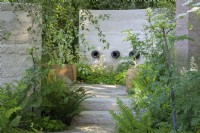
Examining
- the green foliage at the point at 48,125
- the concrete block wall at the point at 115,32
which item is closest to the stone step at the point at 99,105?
the green foliage at the point at 48,125

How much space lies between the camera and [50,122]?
506 centimetres

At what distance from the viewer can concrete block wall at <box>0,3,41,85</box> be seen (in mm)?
5098

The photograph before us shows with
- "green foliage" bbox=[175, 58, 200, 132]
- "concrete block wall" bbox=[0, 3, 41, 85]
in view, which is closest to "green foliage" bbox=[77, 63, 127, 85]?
Answer: "concrete block wall" bbox=[0, 3, 41, 85]

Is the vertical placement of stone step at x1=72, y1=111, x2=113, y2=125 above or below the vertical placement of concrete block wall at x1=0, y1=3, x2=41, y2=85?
below

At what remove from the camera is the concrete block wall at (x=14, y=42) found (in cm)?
510

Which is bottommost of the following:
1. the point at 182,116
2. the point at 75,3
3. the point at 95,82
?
the point at 95,82

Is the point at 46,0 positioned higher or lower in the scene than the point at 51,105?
higher

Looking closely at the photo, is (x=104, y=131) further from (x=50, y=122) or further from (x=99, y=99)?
(x=99, y=99)

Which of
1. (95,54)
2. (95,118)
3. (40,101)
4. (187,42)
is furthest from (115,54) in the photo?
(40,101)

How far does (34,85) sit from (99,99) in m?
1.47

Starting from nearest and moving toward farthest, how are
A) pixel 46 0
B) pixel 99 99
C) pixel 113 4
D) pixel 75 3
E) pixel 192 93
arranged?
pixel 192 93 → pixel 46 0 → pixel 75 3 → pixel 99 99 → pixel 113 4

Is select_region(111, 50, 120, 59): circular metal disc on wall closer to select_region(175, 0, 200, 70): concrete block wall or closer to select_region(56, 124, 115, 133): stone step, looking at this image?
select_region(56, 124, 115, 133): stone step

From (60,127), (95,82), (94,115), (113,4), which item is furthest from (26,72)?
(113,4)

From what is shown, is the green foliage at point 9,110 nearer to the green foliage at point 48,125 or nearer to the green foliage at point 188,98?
the green foliage at point 48,125
